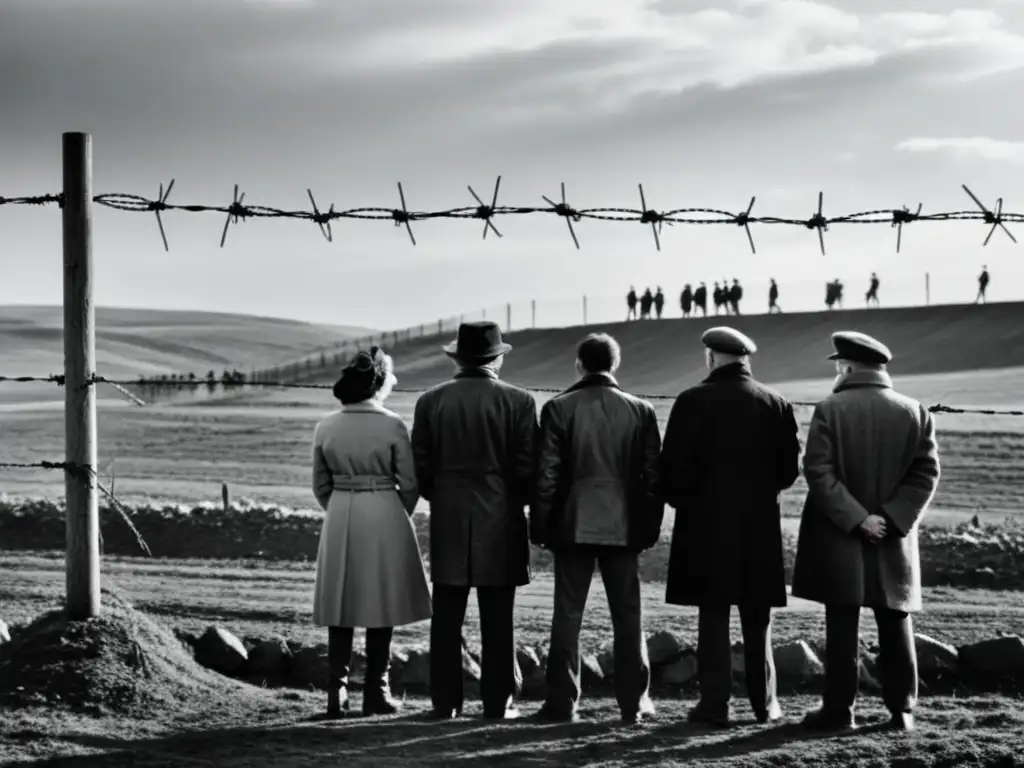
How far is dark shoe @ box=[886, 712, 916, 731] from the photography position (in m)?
6.15

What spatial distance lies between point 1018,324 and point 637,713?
45.4 metres

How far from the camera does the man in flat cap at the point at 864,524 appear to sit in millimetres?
6184

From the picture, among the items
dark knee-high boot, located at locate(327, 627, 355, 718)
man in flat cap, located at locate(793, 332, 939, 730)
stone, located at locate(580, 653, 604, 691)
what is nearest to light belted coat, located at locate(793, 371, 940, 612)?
man in flat cap, located at locate(793, 332, 939, 730)

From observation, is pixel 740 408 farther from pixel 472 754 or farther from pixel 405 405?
pixel 405 405

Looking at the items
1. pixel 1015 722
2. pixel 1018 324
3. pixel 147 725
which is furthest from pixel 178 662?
pixel 1018 324

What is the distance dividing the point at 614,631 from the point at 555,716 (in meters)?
0.51

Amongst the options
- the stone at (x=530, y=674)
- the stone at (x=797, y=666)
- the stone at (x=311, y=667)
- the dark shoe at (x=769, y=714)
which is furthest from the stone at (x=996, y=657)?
the stone at (x=311, y=667)

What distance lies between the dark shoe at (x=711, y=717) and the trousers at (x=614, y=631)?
29 cm

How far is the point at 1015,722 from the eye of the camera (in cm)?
638

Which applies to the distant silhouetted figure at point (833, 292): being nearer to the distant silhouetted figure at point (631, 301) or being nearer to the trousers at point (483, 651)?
the distant silhouetted figure at point (631, 301)

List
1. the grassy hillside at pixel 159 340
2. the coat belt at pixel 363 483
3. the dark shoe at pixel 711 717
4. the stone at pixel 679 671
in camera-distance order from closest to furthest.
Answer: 1. the dark shoe at pixel 711 717
2. the coat belt at pixel 363 483
3. the stone at pixel 679 671
4. the grassy hillside at pixel 159 340

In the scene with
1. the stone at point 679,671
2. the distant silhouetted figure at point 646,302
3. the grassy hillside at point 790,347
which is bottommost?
the stone at point 679,671

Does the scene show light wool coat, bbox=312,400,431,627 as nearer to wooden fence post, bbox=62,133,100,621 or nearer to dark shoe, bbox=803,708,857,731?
wooden fence post, bbox=62,133,100,621

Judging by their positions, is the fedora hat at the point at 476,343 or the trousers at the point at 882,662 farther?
the fedora hat at the point at 476,343
